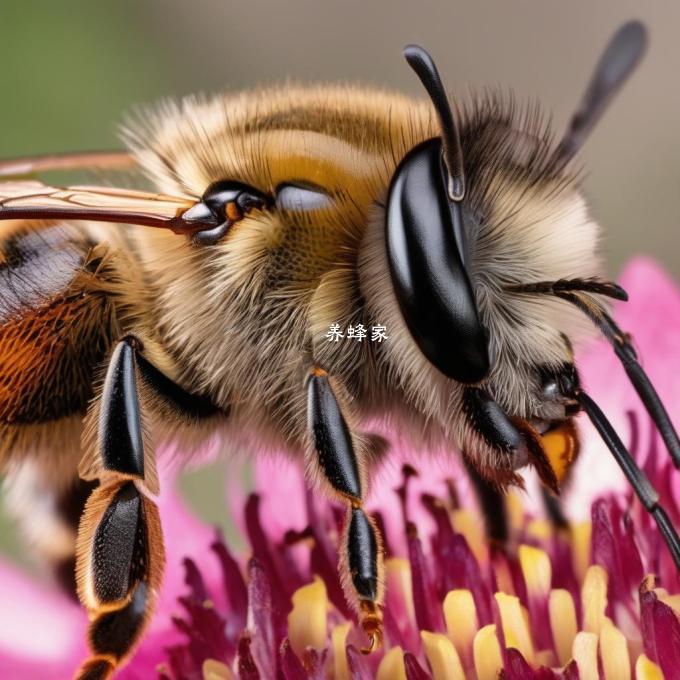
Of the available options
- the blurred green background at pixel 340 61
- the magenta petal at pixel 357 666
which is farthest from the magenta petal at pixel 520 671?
the blurred green background at pixel 340 61

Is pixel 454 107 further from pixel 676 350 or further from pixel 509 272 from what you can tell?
pixel 676 350

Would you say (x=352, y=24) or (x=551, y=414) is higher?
(x=551, y=414)

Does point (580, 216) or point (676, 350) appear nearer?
point (580, 216)

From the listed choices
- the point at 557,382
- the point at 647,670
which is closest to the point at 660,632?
the point at 647,670

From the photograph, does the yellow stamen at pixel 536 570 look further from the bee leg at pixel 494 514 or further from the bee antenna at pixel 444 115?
the bee antenna at pixel 444 115

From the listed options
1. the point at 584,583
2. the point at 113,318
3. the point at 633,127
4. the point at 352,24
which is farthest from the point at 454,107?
the point at 352,24

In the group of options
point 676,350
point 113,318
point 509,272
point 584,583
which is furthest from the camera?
point 676,350
